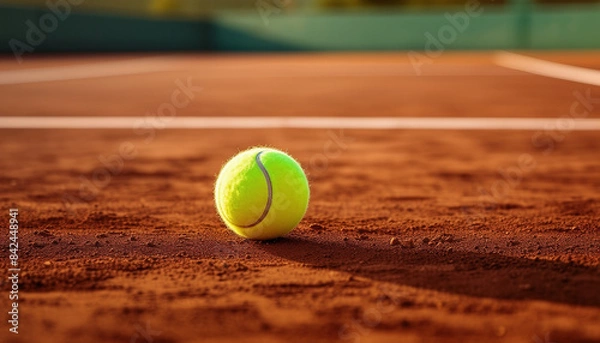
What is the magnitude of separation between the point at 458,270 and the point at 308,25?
27.3 m

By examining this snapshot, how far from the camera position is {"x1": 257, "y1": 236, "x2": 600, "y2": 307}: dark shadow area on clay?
2.41m

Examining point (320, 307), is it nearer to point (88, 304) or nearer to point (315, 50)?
point (88, 304)

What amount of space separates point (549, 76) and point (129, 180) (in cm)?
1187

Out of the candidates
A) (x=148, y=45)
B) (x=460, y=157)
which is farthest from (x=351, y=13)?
(x=460, y=157)

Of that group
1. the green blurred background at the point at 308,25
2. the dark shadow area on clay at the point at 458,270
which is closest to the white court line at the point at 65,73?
the green blurred background at the point at 308,25

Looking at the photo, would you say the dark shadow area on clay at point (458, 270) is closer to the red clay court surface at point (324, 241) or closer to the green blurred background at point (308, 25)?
the red clay court surface at point (324, 241)

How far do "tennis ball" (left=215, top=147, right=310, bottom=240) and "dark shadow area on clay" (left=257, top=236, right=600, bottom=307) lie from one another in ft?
0.31

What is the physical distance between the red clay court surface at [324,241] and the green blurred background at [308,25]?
1830 centimetres

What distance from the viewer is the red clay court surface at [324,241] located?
2164 mm

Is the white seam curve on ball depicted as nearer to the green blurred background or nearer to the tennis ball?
the tennis ball

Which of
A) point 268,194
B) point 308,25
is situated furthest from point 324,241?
point 308,25

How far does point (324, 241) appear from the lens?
3.14m

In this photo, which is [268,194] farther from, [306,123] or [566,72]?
[566,72]

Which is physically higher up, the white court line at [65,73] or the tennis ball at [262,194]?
the white court line at [65,73]
